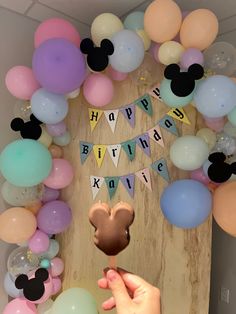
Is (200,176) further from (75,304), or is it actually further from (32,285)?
(32,285)

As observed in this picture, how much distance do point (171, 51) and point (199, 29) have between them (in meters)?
0.16

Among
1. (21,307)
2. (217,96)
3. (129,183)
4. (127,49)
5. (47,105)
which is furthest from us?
(129,183)

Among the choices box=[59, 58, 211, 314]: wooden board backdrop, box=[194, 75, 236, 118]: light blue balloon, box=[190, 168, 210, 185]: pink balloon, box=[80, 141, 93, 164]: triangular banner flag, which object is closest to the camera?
box=[194, 75, 236, 118]: light blue balloon

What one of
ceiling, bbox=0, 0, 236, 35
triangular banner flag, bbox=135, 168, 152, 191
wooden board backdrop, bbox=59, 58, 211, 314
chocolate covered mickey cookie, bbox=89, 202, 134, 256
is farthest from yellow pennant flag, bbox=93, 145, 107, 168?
ceiling, bbox=0, 0, 236, 35

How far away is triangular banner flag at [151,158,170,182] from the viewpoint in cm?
185

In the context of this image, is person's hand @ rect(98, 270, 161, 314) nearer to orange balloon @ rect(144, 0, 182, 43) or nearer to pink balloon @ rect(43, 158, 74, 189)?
pink balloon @ rect(43, 158, 74, 189)

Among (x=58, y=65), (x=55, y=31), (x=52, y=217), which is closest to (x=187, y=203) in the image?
(x=52, y=217)

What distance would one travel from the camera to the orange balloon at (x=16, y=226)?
1.79 metres

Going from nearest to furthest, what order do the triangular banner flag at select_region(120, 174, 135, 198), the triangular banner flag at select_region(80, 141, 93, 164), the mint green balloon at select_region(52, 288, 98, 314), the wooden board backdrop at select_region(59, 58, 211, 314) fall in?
the mint green balloon at select_region(52, 288, 98, 314), the wooden board backdrop at select_region(59, 58, 211, 314), the triangular banner flag at select_region(120, 174, 135, 198), the triangular banner flag at select_region(80, 141, 93, 164)

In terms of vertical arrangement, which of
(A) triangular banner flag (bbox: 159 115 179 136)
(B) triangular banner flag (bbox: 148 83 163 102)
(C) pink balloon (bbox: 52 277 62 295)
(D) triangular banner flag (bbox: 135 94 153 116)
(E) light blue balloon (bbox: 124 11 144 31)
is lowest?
(C) pink balloon (bbox: 52 277 62 295)

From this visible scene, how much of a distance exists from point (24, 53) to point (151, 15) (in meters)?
0.99

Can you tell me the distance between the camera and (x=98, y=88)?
175cm

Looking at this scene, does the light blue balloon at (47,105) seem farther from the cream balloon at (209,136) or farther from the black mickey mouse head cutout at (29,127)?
the cream balloon at (209,136)

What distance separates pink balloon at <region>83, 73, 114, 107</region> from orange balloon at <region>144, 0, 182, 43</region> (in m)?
0.34
